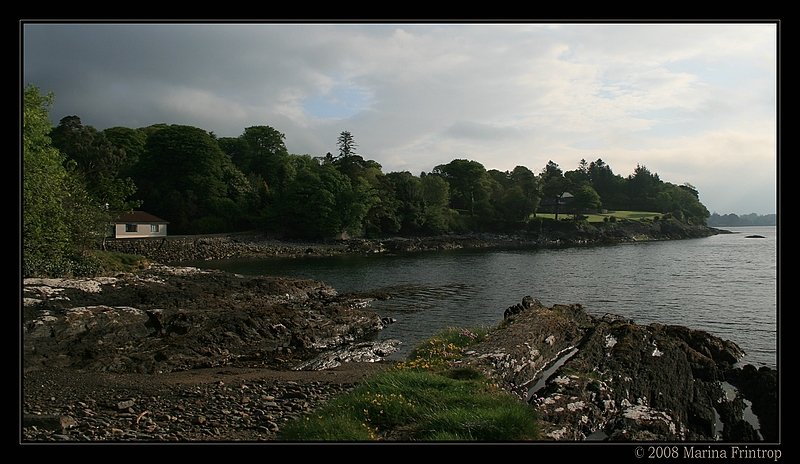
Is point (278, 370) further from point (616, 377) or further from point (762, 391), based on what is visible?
point (762, 391)

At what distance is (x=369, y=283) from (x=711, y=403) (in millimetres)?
28289

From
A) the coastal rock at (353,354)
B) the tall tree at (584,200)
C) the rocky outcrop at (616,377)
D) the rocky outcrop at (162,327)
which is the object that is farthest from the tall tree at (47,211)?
the tall tree at (584,200)

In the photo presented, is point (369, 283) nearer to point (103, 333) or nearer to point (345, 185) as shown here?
point (103, 333)

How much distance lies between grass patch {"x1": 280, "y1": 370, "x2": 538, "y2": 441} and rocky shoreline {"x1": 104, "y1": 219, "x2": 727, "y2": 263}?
4921 cm

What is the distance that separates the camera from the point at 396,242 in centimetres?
7781

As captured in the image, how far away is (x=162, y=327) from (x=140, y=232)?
55092 millimetres

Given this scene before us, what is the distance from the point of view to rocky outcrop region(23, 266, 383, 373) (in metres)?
15.6

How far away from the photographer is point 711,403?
12.4m

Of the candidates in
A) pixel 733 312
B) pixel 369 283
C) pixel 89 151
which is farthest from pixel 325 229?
pixel 733 312

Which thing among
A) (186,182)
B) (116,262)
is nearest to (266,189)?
(186,182)

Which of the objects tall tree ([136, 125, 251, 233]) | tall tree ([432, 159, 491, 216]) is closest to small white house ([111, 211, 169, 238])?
tall tree ([136, 125, 251, 233])

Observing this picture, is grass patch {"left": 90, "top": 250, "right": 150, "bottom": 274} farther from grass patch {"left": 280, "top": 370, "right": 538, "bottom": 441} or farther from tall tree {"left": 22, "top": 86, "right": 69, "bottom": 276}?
grass patch {"left": 280, "top": 370, "right": 538, "bottom": 441}

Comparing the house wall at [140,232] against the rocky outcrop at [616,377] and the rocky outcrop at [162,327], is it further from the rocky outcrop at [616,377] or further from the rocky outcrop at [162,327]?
the rocky outcrop at [616,377]

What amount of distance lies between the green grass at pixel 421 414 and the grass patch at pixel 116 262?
25.4 meters
